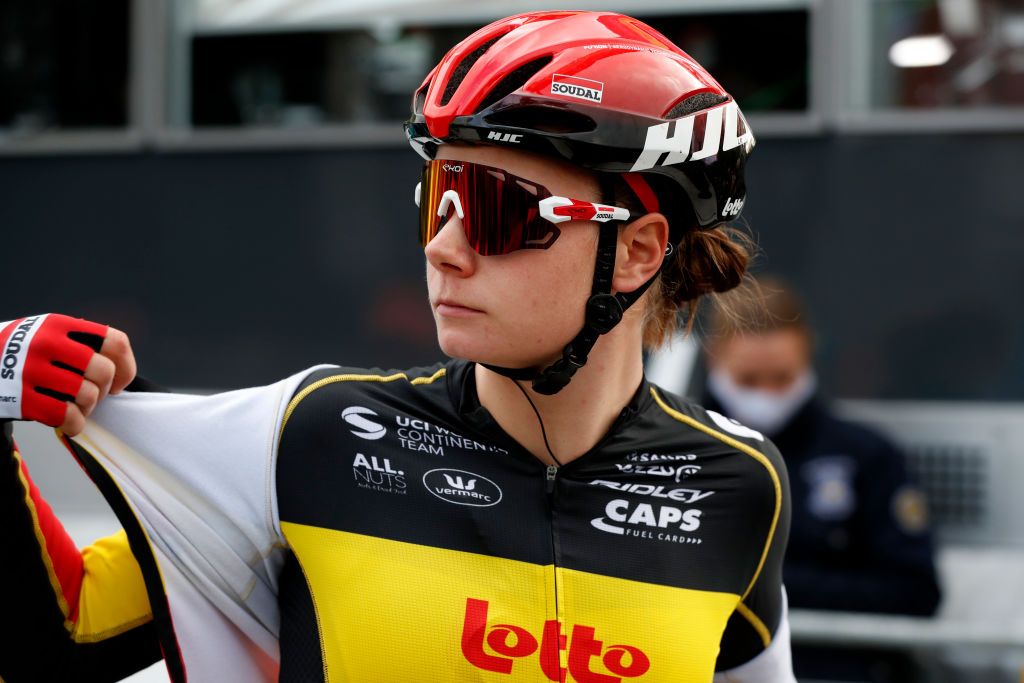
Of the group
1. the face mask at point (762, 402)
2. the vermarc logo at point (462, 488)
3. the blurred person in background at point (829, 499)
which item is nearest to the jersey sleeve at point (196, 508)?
the vermarc logo at point (462, 488)

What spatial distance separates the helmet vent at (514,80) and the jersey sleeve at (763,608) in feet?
2.56

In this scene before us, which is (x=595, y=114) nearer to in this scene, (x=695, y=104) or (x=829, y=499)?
(x=695, y=104)

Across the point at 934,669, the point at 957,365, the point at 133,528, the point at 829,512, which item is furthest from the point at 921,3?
the point at 133,528

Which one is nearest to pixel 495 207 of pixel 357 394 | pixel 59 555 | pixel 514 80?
pixel 514 80

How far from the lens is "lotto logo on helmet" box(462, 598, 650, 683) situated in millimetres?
2035

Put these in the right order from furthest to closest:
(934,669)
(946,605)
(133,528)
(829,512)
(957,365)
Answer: (957,365), (946,605), (829,512), (934,669), (133,528)

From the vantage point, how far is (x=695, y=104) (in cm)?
215

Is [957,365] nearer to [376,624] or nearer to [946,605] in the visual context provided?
[946,605]

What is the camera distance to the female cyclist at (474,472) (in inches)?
78.6

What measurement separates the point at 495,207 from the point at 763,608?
93 cm

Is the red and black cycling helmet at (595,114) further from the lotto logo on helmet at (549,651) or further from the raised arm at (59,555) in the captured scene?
the raised arm at (59,555)

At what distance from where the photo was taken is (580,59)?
6.73ft

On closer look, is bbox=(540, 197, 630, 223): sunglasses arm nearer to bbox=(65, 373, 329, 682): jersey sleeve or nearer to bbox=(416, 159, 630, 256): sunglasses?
bbox=(416, 159, 630, 256): sunglasses

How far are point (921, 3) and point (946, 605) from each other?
2.55 metres
